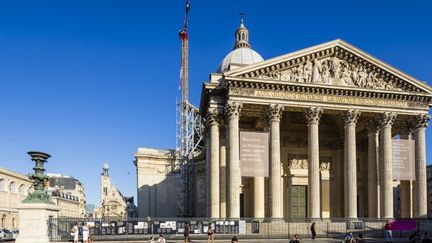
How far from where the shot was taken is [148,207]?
204 feet

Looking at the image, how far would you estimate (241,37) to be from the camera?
69188mm

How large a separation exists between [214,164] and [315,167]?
9.17m

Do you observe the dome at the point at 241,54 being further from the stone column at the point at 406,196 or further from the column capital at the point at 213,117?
the stone column at the point at 406,196

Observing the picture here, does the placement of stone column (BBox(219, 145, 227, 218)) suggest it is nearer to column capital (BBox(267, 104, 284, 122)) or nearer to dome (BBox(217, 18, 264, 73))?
column capital (BBox(267, 104, 284, 122))

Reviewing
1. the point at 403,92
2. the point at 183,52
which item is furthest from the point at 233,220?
the point at 183,52

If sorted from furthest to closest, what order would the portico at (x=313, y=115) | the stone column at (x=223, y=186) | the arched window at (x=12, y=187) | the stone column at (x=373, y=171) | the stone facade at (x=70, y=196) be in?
the stone facade at (x=70, y=196) < the arched window at (x=12, y=187) < the stone column at (x=373, y=171) < the stone column at (x=223, y=186) < the portico at (x=313, y=115)

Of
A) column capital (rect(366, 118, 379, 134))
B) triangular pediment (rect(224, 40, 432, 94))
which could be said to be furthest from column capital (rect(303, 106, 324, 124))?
column capital (rect(366, 118, 379, 134))

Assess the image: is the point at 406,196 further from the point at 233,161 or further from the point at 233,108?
the point at 233,108

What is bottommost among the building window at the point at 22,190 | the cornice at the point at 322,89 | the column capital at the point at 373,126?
the building window at the point at 22,190

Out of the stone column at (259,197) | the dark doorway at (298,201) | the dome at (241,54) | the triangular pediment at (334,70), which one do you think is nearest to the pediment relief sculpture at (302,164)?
the dark doorway at (298,201)

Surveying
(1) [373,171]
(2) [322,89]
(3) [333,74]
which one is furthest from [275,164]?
(1) [373,171]

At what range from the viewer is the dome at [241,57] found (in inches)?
2489

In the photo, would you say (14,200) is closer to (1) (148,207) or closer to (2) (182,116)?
(1) (148,207)

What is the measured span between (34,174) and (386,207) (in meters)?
30.2
